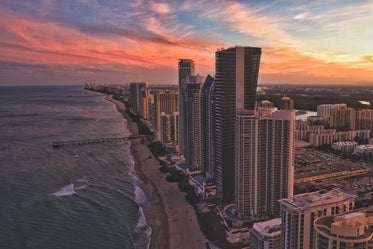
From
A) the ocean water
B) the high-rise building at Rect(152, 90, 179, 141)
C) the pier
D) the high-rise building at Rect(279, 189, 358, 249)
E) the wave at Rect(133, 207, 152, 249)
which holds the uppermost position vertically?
the high-rise building at Rect(152, 90, 179, 141)

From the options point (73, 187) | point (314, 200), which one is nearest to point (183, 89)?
point (73, 187)

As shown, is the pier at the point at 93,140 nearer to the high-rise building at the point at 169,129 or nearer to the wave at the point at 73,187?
the high-rise building at the point at 169,129

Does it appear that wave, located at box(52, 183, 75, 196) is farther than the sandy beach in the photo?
Yes

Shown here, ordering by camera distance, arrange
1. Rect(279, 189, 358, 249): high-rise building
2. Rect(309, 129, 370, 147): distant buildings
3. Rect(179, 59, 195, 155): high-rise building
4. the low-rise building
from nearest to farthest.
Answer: Rect(279, 189, 358, 249): high-rise building → Rect(179, 59, 195, 155): high-rise building → the low-rise building → Rect(309, 129, 370, 147): distant buildings

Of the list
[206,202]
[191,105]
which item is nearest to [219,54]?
[191,105]

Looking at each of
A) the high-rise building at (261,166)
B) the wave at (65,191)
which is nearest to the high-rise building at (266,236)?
the high-rise building at (261,166)

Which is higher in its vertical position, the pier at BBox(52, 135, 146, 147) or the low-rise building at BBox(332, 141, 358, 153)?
the pier at BBox(52, 135, 146, 147)

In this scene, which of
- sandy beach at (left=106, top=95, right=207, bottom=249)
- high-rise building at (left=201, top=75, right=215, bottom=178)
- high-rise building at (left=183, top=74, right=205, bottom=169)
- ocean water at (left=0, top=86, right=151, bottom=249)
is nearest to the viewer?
sandy beach at (left=106, top=95, right=207, bottom=249)

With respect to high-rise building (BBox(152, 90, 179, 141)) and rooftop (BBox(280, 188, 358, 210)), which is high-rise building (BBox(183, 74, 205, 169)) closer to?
high-rise building (BBox(152, 90, 179, 141))

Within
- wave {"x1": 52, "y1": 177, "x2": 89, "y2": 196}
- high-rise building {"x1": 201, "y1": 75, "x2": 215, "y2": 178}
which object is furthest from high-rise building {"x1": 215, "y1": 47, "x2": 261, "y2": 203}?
wave {"x1": 52, "y1": 177, "x2": 89, "y2": 196}
